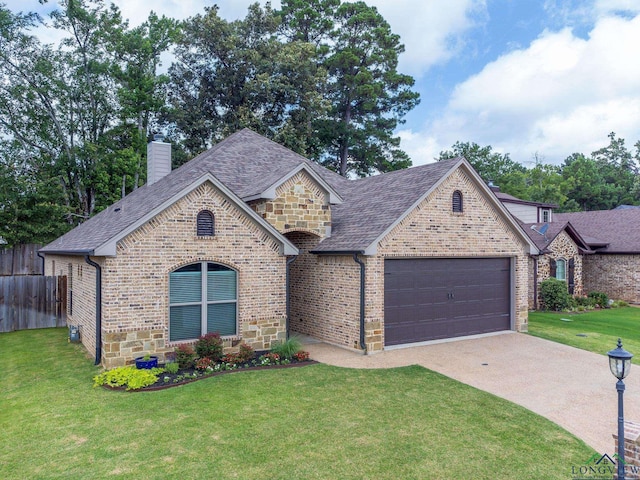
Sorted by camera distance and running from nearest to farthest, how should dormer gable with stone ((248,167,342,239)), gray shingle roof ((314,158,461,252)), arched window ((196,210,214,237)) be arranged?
arched window ((196,210,214,237)), gray shingle roof ((314,158,461,252)), dormer gable with stone ((248,167,342,239))

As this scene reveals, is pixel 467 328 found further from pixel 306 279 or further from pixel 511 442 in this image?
pixel 511 442

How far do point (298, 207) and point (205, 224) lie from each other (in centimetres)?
340

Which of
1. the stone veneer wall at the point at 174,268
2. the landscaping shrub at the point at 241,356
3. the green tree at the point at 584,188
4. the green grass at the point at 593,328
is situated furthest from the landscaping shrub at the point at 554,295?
the green tree at the point at 584,188

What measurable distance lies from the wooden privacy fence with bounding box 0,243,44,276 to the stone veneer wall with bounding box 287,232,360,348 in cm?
1570

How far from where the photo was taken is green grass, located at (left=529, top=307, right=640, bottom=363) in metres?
13.0

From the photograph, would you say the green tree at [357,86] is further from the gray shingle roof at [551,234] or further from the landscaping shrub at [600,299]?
the landscaping shrub at [600,299]

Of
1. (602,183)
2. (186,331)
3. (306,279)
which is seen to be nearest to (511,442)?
(186,331)

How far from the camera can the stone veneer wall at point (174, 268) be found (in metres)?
9.86

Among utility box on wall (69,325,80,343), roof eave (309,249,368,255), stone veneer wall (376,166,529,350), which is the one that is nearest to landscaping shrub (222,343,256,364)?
stone veneer wall (376,166,529,350)

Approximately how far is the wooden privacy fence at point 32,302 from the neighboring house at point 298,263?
0.83 m

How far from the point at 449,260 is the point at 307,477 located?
30.4 ft

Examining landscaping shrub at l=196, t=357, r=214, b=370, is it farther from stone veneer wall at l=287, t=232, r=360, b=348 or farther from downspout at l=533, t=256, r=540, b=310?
downspout at l=533, t=256, r=540, b=310

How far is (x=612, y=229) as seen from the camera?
2616 cm

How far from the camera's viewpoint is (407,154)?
129 feet
